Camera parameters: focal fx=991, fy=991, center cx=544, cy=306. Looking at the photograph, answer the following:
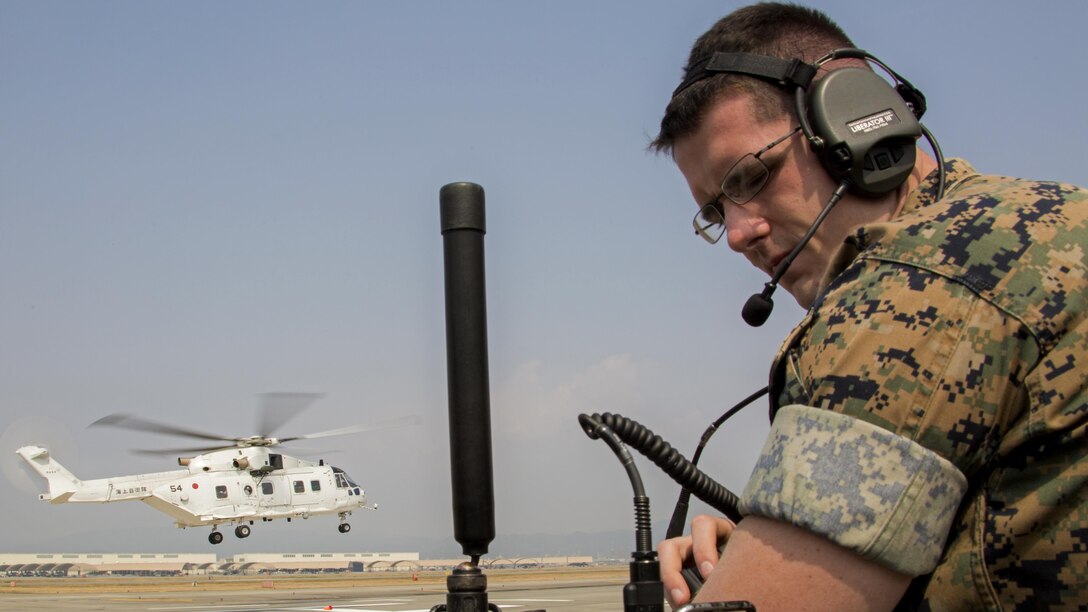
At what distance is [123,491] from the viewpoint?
32.7 m

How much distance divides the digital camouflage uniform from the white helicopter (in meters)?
32.6

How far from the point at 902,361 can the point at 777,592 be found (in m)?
0.26

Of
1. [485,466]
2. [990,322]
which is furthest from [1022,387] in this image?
[485,466]

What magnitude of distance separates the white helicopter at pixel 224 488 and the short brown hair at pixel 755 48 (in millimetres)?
32115

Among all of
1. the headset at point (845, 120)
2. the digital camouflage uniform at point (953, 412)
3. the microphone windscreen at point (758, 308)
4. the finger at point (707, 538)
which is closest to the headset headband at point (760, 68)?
the headset at point (845, 120)

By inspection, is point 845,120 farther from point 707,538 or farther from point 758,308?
point 707,538

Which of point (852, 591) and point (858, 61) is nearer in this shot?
point (852, 591)

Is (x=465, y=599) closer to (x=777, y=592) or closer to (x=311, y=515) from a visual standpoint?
(x=777, y=592)

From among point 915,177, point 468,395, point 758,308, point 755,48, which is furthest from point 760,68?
point 468,395

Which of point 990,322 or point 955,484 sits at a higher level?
point 990,322

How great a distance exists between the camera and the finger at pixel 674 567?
130cm

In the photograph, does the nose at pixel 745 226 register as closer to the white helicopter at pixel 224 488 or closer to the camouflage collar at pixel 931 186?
the camouflage collar at pixel 931 186

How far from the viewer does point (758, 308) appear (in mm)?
1673

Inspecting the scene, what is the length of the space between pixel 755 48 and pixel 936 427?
80 centimetres
